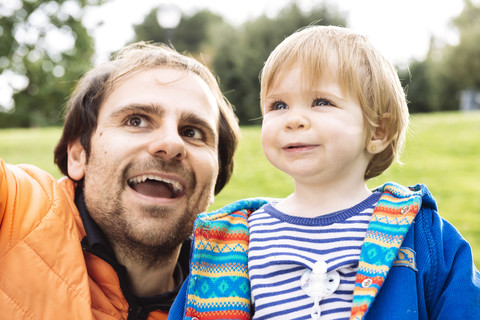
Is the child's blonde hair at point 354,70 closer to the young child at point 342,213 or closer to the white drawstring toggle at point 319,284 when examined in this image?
the young child at point 342,213

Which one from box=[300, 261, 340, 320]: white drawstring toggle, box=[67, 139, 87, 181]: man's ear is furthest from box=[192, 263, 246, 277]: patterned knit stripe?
box=[67, 139, 87, 181]: man's ear

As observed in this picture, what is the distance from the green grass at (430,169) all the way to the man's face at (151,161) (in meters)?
2.17

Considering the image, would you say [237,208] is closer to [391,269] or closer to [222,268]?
[222,268]

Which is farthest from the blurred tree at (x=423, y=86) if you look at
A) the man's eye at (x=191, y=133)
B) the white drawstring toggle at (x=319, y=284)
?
the white drawstring toggle at (x=319, y=284)

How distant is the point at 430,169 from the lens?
29.2 ft

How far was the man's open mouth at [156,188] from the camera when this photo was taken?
2621mm

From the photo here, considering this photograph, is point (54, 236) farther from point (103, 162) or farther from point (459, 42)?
point (459, 42)

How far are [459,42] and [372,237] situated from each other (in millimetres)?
29770

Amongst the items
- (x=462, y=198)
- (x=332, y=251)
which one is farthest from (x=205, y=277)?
(x=462, y=198)

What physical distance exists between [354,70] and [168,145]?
3.56 ft

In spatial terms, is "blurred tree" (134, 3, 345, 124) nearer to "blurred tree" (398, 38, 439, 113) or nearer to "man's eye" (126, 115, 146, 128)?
"blurred tree" (398, 38, 439, 113)

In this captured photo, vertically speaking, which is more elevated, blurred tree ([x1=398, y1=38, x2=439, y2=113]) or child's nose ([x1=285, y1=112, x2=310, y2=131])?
child's nose ([x1=285, y1=112, x2=310, y2=131])

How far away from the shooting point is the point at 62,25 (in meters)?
14.5

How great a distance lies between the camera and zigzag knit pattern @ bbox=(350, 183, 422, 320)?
1.63m
